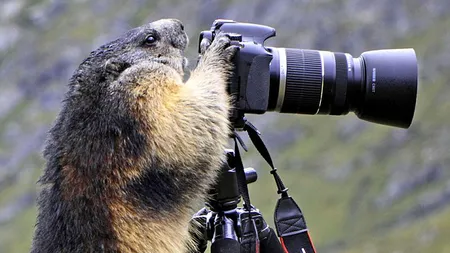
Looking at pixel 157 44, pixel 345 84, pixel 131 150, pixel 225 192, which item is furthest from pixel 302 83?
pixel 131 150

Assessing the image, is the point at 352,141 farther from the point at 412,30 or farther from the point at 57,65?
the point at 57,65

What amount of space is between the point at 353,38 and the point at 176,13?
3486 cm

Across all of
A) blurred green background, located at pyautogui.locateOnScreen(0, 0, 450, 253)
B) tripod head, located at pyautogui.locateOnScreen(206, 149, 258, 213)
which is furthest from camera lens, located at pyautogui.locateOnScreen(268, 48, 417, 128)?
blurred green background, located at pyautogui.locateOnScreen(0, 0, 450, 253)

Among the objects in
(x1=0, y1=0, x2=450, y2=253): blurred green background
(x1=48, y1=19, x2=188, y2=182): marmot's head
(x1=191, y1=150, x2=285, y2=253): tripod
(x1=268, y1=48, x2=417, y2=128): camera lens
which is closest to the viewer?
(x1=48, y1=19, x2=188, y2=182): marmot's head

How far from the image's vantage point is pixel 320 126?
11000cm

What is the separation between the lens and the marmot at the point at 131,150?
4.25m

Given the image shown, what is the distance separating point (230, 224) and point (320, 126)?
106 metres

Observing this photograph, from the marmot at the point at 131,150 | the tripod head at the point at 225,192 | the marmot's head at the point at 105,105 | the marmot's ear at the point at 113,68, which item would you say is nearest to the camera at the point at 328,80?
the marmot at the point at 131,150

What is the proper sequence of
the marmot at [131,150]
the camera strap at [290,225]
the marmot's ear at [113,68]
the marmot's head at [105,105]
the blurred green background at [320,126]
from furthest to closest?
the blurred green background at [320,126], the camera strap at [290,225], the marmot's ear at [113,68], the marmot's head at [105,105], the marmot at [131,150]

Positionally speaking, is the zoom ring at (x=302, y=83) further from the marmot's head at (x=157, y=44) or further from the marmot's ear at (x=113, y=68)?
the marmot's ear at (x=113, y=68)

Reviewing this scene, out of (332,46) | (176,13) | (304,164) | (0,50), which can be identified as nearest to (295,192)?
(304,164)

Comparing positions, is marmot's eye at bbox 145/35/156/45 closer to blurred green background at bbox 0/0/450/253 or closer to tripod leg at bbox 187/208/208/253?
tripod leg at bbox 187/208/208/253

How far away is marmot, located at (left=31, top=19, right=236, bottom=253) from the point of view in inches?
167

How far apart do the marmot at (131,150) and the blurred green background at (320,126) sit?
6928cm
